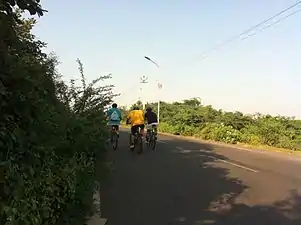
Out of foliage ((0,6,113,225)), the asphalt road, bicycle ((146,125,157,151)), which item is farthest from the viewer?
bicycle ((146,125,157,151))

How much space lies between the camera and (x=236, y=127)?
137ft

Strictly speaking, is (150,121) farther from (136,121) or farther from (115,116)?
(136,121)

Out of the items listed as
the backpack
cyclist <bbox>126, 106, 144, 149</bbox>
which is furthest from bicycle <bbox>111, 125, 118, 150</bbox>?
cyclist <bbox>126, 106, 144, 149</bbox>

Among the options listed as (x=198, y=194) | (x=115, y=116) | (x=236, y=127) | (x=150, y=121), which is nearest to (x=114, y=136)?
(x=115, y=116)

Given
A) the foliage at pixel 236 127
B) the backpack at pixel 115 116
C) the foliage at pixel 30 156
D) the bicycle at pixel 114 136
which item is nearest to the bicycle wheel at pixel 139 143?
the bicycle at pixel 114 136

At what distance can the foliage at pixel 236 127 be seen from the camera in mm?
32406

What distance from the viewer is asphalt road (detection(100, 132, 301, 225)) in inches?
328

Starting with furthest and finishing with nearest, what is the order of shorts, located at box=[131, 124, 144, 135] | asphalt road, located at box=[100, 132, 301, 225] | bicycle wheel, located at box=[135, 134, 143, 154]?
shorts, located at box=[131, 124, 144, 135] → bicycle wheel, located at box=[135, 134, 143, 154] → asphalt road, located at box=[100, 132, 301, 225]

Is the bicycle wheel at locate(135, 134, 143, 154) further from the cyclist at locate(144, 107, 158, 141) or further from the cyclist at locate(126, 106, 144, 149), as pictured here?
the cyclist at locate(144, 107, 158, 141)

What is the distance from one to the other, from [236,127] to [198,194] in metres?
32.0

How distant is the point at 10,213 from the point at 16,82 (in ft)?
3.73

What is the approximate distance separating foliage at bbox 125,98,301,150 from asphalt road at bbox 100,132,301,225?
15.9 m

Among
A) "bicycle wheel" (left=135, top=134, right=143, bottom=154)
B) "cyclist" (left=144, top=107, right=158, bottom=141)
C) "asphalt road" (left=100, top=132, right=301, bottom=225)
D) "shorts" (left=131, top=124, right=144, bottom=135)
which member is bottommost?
"asphalt road" (left=100, top=132, right=301, bottom=225)

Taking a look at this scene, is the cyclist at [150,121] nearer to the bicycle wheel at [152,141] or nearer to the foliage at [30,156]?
the bicycle wheel at [152,141]
